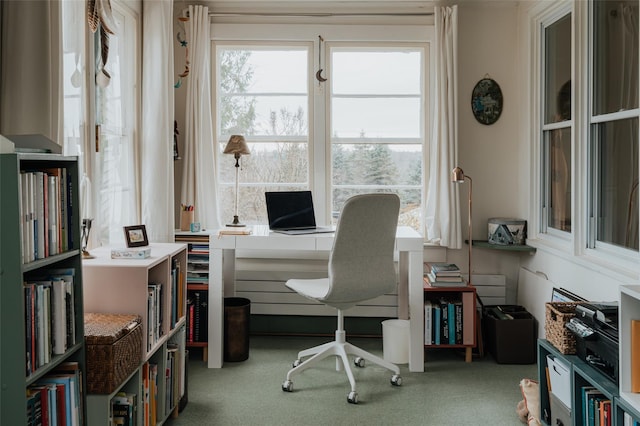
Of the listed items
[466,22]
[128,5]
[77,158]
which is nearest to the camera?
[77,158]

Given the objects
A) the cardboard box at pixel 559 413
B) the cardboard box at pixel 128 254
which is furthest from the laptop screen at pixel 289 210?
the cardboard box at pixel 559 413

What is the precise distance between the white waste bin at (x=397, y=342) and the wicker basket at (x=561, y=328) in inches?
50.3

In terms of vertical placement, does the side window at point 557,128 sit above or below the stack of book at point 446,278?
above

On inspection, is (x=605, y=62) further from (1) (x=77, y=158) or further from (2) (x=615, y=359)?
(1) (x=77, y=158)

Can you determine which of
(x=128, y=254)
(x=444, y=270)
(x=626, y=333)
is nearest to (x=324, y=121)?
(x=444, y=270)

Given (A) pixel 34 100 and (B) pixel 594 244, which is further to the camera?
(B) pixel 594 244

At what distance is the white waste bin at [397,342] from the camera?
399cm

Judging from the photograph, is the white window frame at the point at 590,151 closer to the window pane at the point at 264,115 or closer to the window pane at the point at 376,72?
the window pane at the point at 376,72

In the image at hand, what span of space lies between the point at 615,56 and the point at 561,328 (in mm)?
1547

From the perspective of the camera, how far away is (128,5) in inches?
157

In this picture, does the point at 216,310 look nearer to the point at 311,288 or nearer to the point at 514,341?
the point at 311,288

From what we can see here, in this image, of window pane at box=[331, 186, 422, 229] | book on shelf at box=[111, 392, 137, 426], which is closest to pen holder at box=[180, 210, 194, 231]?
window pane at box=[331, 186, 422, 229]

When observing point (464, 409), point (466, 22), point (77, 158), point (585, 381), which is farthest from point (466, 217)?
point (77, 158)

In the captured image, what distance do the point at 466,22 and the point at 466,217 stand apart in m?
1.46
